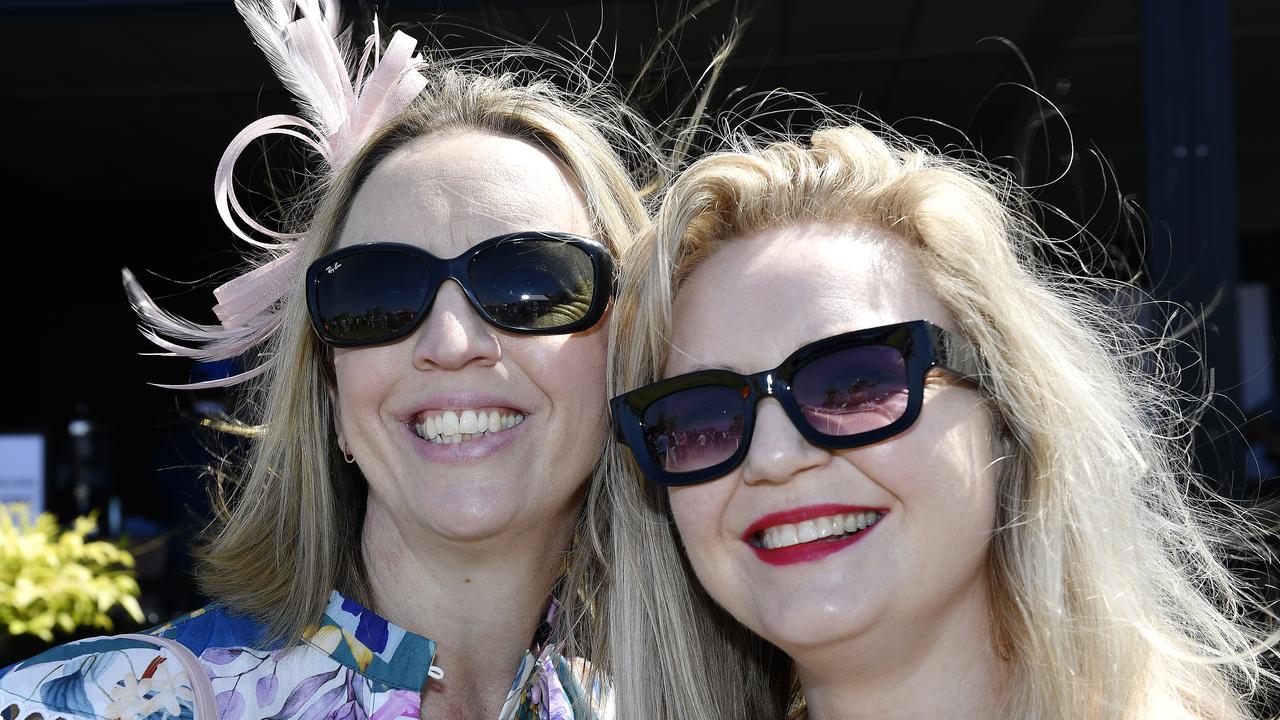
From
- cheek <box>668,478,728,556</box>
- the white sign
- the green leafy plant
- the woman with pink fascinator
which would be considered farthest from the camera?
the white sign

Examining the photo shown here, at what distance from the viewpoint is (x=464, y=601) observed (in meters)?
1.78

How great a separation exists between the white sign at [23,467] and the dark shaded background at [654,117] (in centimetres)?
11

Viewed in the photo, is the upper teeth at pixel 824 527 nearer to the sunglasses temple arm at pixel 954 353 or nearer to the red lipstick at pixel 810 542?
the red lipstick at pixel 810 542

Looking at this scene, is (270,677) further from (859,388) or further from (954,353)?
(954,353)

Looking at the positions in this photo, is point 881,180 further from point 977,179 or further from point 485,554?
point 485,554

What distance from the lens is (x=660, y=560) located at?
1.70 meters

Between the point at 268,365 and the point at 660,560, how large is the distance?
2.58ft

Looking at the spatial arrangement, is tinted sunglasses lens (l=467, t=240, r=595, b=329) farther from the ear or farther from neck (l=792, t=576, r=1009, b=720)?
Answer: neck (l=792, t=576, r=1009, b=720)

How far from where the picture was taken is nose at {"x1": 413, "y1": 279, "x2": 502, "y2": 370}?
165cm

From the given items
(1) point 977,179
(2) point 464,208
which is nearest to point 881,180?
(1) point 977,179

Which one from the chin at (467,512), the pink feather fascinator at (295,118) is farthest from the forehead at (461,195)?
the chin at (467,512)

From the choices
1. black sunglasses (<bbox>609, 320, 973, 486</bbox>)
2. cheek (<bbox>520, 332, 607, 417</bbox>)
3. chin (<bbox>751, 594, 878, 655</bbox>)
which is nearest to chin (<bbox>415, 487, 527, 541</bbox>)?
cheek (<bbox>520, 332, 607, 417</bbox>)

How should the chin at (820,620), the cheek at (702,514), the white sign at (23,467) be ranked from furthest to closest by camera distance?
the white sign at (23,467) → the cheek at (702,514) → the chin at (820,620)

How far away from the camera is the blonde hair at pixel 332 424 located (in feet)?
5.94
